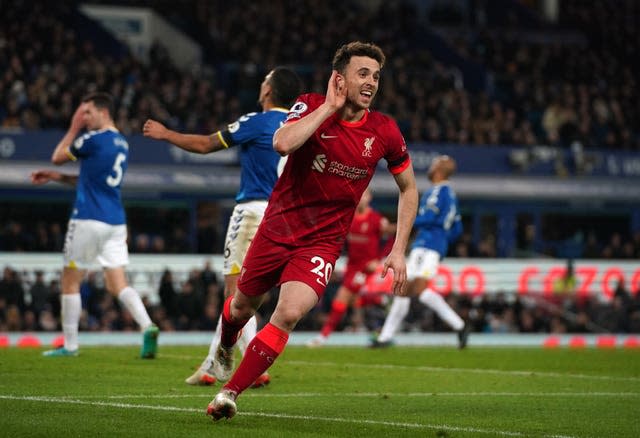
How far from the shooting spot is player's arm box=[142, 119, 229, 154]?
900 cm

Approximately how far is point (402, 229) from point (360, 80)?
103 cm

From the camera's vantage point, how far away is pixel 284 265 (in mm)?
8133

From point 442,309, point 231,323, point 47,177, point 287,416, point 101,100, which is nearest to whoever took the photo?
point 287,416

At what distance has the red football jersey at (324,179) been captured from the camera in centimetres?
810

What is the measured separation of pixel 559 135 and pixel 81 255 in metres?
26.2

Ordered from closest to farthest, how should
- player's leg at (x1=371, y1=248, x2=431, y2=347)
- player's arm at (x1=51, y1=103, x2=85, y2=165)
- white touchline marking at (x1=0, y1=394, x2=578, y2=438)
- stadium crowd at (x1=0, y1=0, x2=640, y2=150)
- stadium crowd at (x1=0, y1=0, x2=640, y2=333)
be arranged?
1. white touchline marking at (x1=0, y1=394, x2=578, y2=438)
2. player's arm at (x1=51, y1=103, x2=85, y2=165)
3. player's leg at (x1=371, y1=248, x2=431, y2=347)
4. stadium crowd at (x1=0, y1=0, x2=640, y2=333)
5. stadium crowd at (x1=0, y1=0, x2=640, y2=150)

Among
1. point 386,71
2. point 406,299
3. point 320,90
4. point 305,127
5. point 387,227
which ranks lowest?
point 406,299

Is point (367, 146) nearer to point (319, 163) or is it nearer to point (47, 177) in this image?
point (319, 163)

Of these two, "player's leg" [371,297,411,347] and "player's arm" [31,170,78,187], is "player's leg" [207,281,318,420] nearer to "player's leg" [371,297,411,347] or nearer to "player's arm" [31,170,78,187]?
"player's arm" [31,170,78,187]

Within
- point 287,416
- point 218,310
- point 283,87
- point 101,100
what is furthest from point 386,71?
point 287,416

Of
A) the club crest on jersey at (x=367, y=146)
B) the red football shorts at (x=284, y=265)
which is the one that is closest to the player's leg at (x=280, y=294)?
the red football shorts at (x=284, y=265)

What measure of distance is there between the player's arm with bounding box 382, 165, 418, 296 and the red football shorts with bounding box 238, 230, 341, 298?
398mm

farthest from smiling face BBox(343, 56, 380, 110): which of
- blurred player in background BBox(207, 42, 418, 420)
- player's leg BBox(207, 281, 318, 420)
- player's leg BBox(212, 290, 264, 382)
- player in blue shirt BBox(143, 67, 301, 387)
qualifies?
player in blue shirt BBox(143, 67, 301, 387)

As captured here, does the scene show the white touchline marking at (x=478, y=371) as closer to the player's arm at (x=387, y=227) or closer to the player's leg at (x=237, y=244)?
the player's leg at (x=237, y=244)
